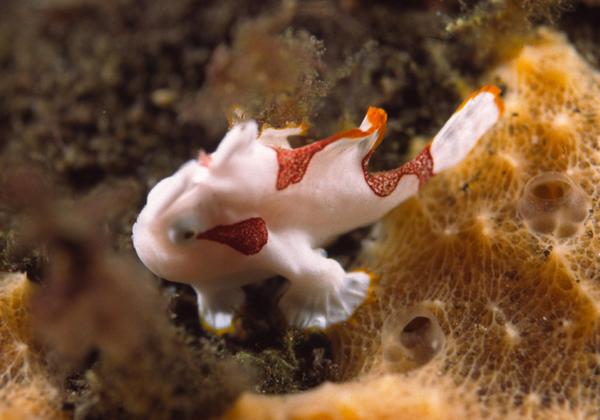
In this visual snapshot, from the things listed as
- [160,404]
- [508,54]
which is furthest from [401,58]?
[160,404]

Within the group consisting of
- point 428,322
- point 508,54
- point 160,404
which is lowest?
point 428,322

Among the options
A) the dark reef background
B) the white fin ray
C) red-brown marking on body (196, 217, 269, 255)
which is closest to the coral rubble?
the white fin ray

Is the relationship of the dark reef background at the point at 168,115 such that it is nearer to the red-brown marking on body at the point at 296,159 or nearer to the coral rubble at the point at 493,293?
the coral rubble at the point at 493,293

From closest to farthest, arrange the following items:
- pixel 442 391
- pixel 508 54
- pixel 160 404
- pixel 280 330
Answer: pixel 160 404
pixel 442 391
pixel 280 330
pixel 508 54

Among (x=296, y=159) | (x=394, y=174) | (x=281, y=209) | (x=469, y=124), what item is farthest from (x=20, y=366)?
(x=469, y=124)

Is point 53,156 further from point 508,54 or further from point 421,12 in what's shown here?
point 508,54

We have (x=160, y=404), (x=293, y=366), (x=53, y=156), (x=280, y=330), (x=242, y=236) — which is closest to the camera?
(x=160, y=404)

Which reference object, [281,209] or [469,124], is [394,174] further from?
[281,209]

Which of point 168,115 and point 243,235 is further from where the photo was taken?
point 168,115
